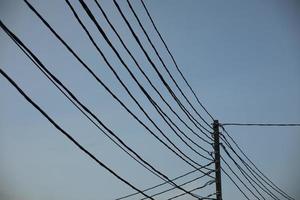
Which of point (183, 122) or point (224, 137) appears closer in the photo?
point (183, 122)

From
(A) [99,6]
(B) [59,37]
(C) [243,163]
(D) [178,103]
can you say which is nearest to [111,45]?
(A) [99,6]

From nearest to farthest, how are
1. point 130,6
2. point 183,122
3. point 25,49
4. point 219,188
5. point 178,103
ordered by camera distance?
1. point 25,49
2. point 130,6
3. point 178,103
4. point 183,122
5. point 219,188

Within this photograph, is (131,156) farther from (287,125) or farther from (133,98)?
(287,125)

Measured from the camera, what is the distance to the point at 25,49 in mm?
5820

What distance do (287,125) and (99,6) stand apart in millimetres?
14029

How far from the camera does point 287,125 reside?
62.1ft

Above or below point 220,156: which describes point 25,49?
below

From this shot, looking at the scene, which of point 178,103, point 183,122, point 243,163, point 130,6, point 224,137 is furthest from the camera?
point 243,163

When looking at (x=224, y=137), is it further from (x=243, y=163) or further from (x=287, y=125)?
(x=287, y=125)

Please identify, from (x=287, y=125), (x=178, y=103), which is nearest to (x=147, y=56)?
(x=178, y=103)

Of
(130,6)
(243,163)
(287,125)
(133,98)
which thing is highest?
(287,125)

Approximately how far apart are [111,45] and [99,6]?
0.67 meters

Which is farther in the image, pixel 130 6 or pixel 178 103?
pixel 178 103

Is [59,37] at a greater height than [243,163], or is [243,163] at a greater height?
[243,163]
